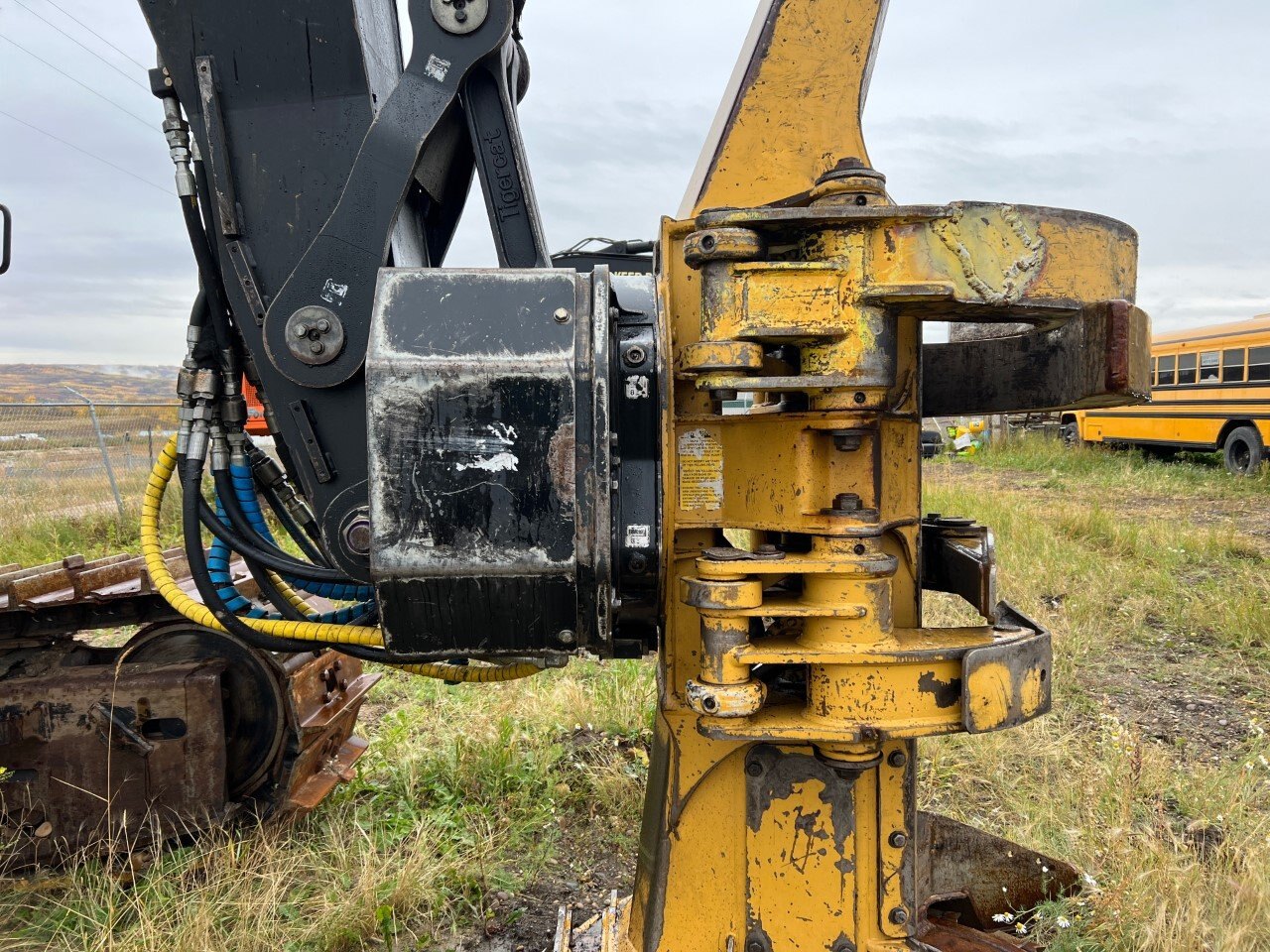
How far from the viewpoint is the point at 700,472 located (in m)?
1.74

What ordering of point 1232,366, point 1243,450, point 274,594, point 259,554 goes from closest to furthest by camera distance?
point 259,554
point 274,594
point 1232,366
point 1243,450

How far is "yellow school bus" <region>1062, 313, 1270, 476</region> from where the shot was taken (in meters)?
13.3

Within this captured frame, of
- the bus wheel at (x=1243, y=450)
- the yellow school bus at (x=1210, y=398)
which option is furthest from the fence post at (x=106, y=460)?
the bus wheel at (x=1243, y=450)

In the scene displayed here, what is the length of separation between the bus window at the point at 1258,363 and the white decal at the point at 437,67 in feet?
49.9

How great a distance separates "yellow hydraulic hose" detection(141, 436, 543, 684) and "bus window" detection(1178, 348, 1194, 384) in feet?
54.5

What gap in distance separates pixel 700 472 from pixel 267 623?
3.51 ft

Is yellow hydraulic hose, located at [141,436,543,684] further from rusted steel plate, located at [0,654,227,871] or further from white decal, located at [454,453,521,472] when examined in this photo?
rusted steel plate, located at [0,654,227,871]

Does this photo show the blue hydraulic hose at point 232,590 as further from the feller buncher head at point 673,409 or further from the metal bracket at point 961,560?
the metal bracket at point 961,560

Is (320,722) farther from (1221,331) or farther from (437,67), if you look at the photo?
(1221,331)

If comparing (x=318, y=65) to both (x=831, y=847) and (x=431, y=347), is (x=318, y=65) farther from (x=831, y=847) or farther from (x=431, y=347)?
(x=831, y=847)

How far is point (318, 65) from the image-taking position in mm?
1888

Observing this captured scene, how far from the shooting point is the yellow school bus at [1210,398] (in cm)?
1330

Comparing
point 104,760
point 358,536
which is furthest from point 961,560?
point 104,760

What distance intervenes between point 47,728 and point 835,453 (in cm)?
272
